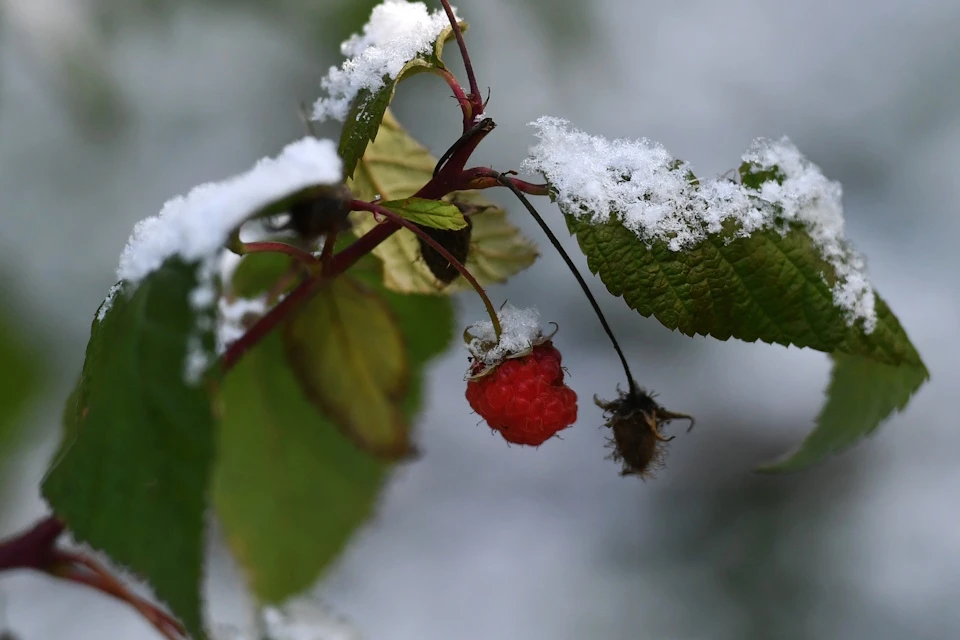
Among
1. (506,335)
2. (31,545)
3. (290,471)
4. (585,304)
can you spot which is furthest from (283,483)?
(585,304)

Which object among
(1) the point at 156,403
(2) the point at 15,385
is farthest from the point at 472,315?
(1) the point at 156,403

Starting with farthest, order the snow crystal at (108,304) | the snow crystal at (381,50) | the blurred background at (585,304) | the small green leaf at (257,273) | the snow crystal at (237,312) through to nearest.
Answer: the blurred background at (585,304) → the small green leaf at (257,273) → the snow crystal at (237,312) → the snow crystal at (381,50) → the snow crystal at (108,304)

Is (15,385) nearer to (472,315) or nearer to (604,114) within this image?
(472,315)

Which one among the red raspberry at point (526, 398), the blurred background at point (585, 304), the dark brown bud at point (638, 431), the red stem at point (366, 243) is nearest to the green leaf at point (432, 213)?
the red stem at point (366, 243)

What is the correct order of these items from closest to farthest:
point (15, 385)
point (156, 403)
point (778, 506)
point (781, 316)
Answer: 1. point (156, 403)
2. point (781, 316)
3. point (15, 385)
4. point (778, 506)

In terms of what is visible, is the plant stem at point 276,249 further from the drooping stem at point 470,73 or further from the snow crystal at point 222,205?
the drooping stem at point 470,73
